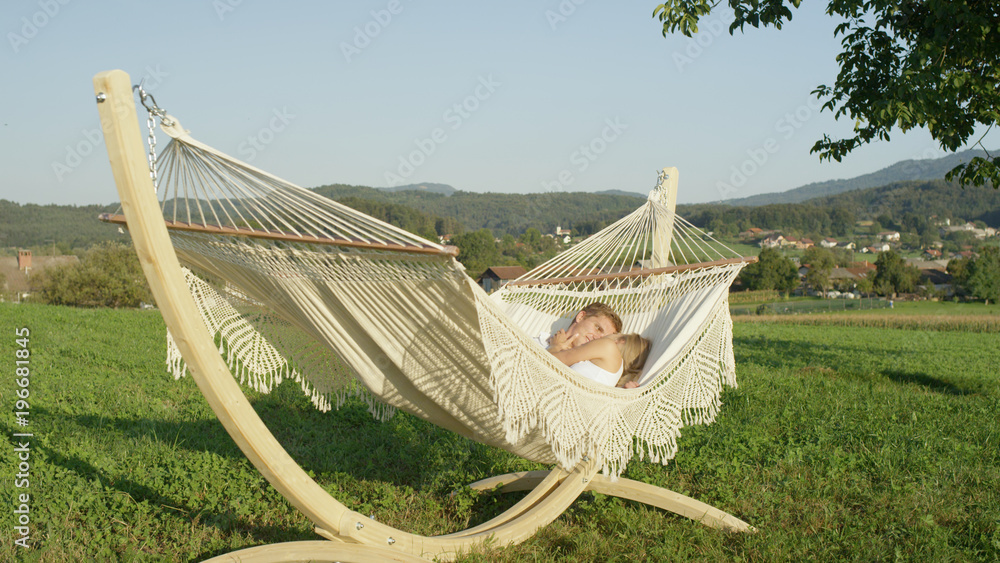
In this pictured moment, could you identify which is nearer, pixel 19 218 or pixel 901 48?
pixel 901 48

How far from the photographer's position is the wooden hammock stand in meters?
1.21

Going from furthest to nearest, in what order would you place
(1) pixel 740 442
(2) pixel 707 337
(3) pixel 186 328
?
(1) pixel 740 442 → (2) pixel 707 337 → (3) pixel 186 328

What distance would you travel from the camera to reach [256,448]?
4.76ft

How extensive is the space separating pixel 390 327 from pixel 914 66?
3.02 meters

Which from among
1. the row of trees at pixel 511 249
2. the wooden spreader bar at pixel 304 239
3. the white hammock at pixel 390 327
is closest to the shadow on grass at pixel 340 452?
the white hammock at pixel 390 327

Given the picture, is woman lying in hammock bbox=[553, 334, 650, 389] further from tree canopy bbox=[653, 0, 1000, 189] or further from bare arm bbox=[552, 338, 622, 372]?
tree canopy bbox=[653, 0, 1000, 189]

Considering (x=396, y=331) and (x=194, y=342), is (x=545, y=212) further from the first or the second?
(x=194, y=342)

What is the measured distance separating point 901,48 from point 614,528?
333 centimetres

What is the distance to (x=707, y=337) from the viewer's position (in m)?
2.54

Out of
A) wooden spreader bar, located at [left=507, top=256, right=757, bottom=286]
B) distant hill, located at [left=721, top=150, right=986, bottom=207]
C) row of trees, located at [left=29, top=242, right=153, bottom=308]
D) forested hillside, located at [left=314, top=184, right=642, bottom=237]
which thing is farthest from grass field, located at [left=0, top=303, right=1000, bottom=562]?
distant hill, located at [left=721, top=150, right=986, bottom=207]

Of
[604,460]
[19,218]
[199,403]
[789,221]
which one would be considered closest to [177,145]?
[604,460]

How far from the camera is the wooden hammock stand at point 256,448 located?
121 centimetres

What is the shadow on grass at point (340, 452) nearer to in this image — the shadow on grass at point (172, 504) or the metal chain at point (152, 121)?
the shadow on grass at point (172, 504)

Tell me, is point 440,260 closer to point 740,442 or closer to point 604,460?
point 604,460
